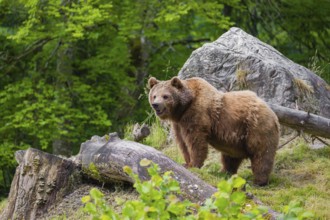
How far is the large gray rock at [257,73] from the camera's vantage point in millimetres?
11086

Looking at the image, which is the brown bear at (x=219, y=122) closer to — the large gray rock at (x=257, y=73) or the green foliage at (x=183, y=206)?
the large gray rock at (x=257, y=73)

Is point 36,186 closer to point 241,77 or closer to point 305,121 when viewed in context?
point 305,121

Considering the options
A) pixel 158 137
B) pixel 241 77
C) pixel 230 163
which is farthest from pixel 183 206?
pixel 158 137

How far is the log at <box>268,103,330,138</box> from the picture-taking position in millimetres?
9414

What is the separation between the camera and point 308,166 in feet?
31.0

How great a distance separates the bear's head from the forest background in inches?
269

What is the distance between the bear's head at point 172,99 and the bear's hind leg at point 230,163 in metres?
0.94

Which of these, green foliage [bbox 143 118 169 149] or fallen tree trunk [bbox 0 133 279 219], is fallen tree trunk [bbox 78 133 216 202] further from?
green foliage [bbox 143 118 169 149]

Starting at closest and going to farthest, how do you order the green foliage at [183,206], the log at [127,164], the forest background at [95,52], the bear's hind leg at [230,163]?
the green foliage at [183,206] < the log at [127,164] < the bear's hind leg at [230,163] < the forest background at [95,52]

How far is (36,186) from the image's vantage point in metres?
7.50

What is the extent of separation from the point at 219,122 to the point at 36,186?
2.42 metres

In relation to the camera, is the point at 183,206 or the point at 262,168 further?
the point at 262,168

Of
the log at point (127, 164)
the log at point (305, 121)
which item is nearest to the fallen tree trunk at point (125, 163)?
the log at point (127, 164)

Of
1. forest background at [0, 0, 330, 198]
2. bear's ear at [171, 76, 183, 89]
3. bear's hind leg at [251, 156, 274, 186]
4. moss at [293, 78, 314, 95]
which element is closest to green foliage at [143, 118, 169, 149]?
moss at [293, 78, 314, 95]
